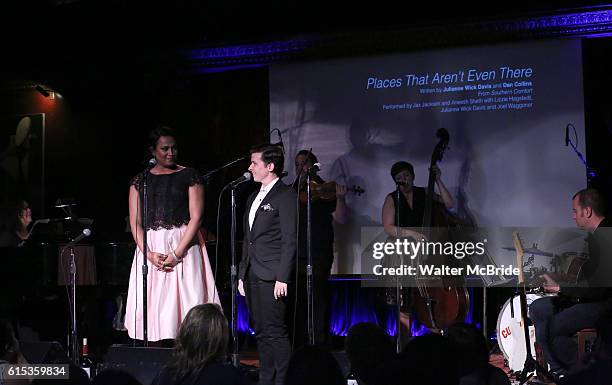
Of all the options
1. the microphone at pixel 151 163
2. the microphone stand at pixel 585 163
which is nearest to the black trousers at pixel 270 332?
the microphone at pixel 151 163

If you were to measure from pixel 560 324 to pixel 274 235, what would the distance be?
2224 millimetres

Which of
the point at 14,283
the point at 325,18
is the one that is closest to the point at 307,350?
the point at 14,283

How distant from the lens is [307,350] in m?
2.78

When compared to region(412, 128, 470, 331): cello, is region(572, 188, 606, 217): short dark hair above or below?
above

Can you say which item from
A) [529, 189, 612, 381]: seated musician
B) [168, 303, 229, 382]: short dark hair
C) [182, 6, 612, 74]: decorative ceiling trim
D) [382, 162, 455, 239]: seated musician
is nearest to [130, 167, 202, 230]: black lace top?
[382, 162, 455, 239]: seated musician

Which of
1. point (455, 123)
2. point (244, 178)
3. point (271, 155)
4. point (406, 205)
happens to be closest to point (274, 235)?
point (244, 178)

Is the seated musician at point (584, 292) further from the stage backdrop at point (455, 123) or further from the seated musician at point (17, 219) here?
the seated musician at point (17, 219)

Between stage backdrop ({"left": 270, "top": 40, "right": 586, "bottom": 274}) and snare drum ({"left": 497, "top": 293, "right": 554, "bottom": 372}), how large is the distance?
1262 mm

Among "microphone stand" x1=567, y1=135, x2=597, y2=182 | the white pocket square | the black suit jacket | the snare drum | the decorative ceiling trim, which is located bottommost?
the snare drum

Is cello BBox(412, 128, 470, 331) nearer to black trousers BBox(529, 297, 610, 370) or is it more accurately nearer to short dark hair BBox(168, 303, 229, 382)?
black trousers BBox(529, 297, 610, 370)

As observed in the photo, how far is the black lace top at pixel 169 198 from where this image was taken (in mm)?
5328

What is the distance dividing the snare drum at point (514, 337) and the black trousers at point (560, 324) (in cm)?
36

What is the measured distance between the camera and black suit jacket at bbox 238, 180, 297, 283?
502cm

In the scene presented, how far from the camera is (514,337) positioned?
6246 millimetres
